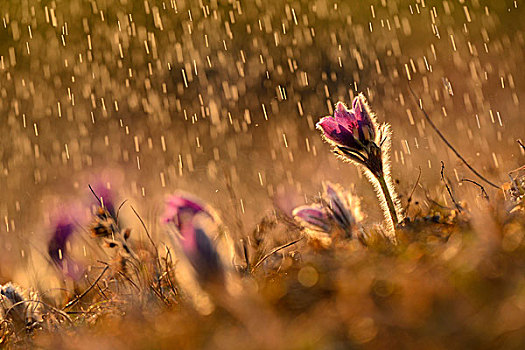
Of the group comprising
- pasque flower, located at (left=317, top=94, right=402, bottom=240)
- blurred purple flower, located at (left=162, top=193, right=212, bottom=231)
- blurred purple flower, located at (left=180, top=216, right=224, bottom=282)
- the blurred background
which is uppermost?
the blurred background

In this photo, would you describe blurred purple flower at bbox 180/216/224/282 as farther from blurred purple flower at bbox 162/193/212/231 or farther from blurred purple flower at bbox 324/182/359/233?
blurred purple flower at bbox 324/182/359/233

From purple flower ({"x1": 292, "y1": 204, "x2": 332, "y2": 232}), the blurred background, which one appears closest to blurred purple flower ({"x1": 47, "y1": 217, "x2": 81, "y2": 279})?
purple flower ({"x1": 292, "y1": 204, "x2": 332, "y2": 232})

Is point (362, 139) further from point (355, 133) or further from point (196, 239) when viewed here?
point (196, 239)

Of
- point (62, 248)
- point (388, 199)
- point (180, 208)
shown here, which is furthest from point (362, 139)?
point (62, 248)

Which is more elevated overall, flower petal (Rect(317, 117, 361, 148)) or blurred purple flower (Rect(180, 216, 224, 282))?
flower petal (Rect(317, 117, 361, 148))

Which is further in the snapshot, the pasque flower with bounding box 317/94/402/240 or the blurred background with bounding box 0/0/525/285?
the blurred background with bounding box 0/0/525/285

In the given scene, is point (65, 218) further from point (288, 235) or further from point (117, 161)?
point (117, 161)

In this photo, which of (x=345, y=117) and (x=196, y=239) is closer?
(x=196, y=239)

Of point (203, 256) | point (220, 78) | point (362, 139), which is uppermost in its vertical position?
point (220, 78)

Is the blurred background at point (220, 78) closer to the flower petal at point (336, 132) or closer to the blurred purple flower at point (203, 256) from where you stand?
the flower petal at point (336, 132)
